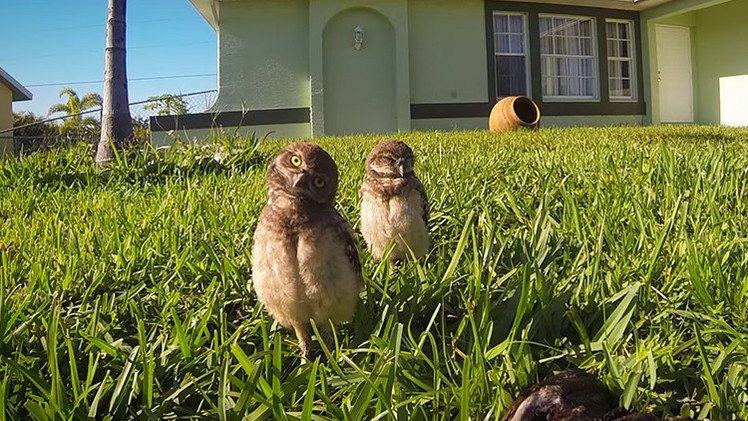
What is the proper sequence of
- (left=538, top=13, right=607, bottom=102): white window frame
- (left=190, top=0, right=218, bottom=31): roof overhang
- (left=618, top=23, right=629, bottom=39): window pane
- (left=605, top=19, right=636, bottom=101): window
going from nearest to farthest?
1. (left=190, top=0, right=218, bottom=31): roof overhang
2. (left=538, top=13, right=607, bottom=102): white window frame
3. (left=605, top=19, right=636, bottom=101): window
4. (left=618, top=23, right=629, bottom=39): window pane

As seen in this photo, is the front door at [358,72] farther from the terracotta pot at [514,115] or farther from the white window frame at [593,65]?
the white window frame at [593,65]

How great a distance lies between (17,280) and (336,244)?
4.64 feet

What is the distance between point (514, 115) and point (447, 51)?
131 inches

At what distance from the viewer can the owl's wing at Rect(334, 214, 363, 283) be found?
158cm

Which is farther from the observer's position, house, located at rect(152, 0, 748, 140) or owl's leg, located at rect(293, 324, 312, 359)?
house, located at rect(152, 0, 748, 140)

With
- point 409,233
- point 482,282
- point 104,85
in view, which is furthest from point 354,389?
point 104,85

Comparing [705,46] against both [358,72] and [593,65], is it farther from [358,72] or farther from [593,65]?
[358,72]

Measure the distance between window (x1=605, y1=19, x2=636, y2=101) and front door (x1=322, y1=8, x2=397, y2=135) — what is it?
6.65 meters

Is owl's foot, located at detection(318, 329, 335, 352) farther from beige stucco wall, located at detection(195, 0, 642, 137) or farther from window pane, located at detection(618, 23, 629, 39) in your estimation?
window pane, located at detection(618, 23, 629, 39)

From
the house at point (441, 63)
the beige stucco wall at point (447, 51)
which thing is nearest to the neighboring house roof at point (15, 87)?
the house at point (441, 63)

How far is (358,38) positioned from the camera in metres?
14.1

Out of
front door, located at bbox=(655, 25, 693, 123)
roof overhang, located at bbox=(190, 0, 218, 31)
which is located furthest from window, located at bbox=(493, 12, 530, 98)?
roof overhang, located at bbox=(190, 0, 218, 31)

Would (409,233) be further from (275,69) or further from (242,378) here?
(275,69)

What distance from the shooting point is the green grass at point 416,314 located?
1.38 metres
